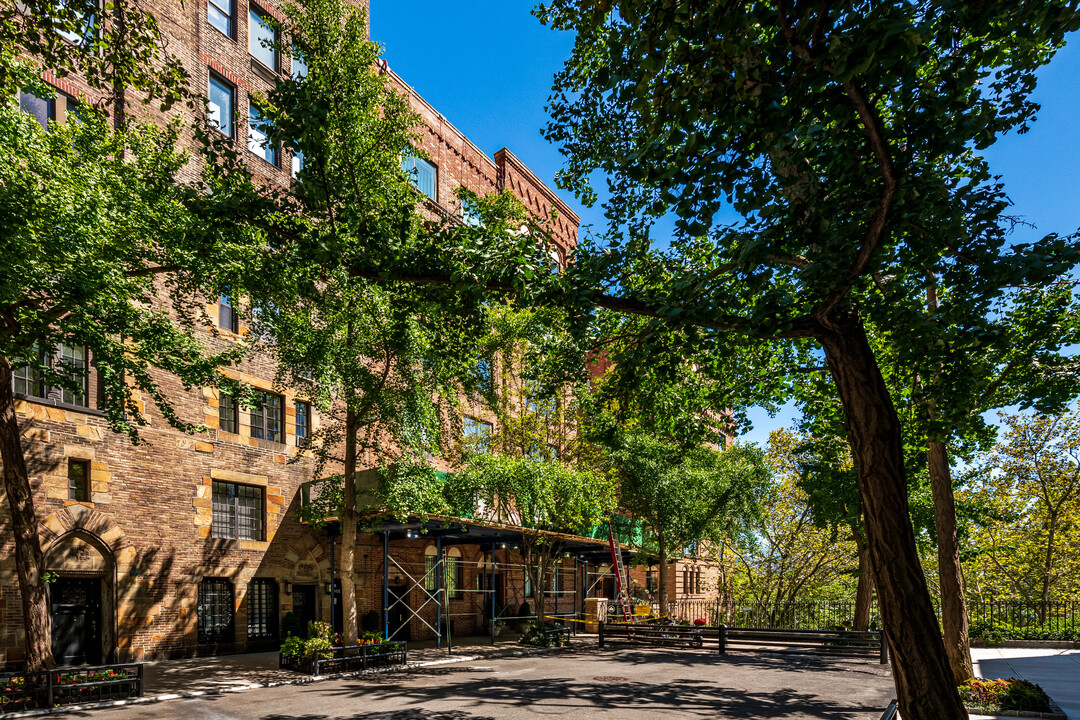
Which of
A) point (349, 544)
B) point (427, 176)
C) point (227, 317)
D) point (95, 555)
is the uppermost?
point (427, 176)

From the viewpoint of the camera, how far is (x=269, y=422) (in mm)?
24078

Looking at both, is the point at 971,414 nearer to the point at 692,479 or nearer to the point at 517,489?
the point at 517,489

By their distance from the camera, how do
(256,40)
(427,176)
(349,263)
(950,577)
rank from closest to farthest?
(349,263) → (950,577) → (256,40) → (427,176)

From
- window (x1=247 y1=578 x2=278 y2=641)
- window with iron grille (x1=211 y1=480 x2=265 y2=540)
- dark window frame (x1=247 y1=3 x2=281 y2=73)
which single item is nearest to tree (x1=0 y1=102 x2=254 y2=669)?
window with iron grille (x1=211 y1=480 x2=265 y2=540)

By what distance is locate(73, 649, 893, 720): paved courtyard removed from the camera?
42.1 ft

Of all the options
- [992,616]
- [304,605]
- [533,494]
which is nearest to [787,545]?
[992,616]

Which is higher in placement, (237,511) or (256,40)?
(256,40)

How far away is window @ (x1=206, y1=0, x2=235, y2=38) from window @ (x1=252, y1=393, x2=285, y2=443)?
42.1ft

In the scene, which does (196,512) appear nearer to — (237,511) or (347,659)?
(237,511)

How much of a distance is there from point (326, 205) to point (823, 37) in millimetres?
6440

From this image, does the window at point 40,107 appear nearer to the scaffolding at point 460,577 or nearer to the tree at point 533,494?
the scaffolding at point 460,577

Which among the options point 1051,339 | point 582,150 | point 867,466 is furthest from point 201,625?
point 1051,339

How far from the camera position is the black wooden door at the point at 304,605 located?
2397 centimetres

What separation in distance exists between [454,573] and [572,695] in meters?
16.6
